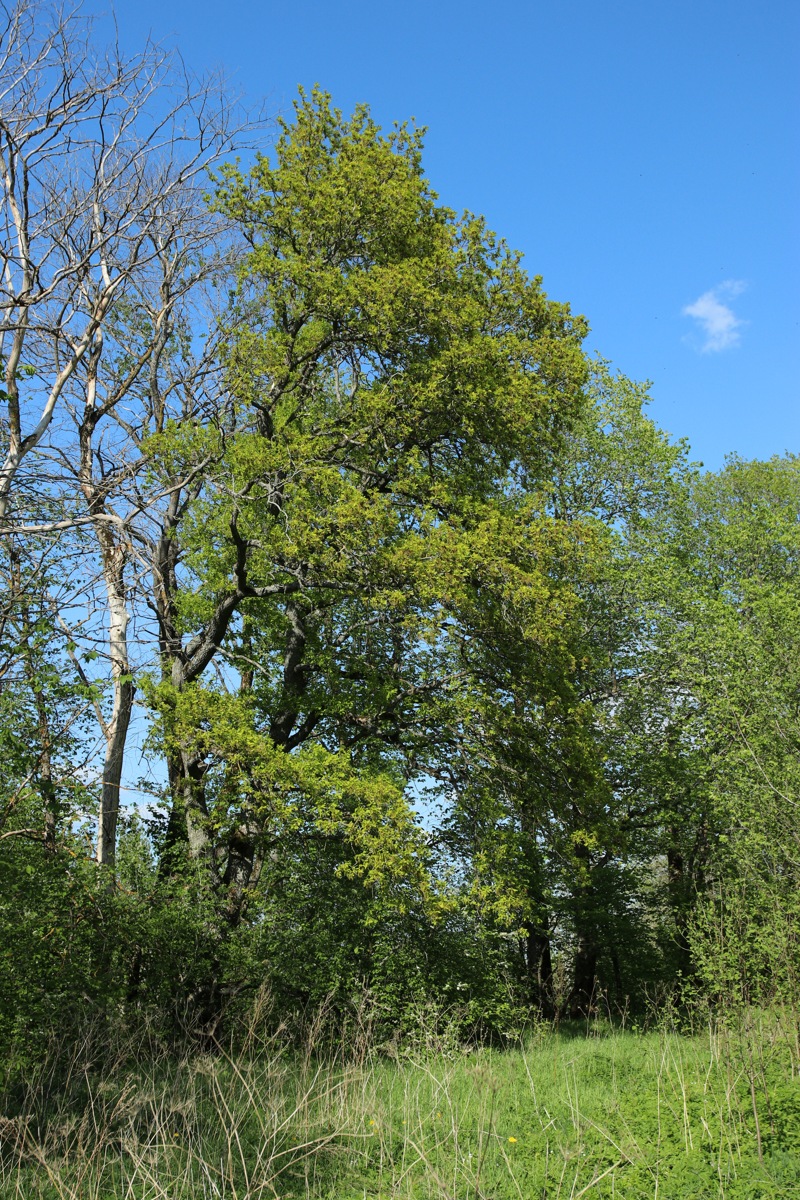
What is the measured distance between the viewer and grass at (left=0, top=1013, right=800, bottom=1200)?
542cm

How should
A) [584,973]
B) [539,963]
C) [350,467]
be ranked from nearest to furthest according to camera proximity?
[350,467] < [539,963] < [584,973]

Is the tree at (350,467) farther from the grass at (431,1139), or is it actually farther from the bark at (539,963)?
the bark at (539,963)

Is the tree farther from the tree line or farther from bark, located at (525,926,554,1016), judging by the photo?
bark, located at (525,926,554,1016)

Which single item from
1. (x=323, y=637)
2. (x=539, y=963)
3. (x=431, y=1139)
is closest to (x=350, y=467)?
(x=323, y=637)

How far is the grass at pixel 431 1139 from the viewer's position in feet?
17.8

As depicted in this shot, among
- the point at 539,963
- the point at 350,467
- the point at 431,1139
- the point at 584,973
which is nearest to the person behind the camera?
the point at 431,1139

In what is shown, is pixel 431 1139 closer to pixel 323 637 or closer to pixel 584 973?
pixel 323 637

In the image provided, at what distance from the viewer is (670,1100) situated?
683 cm

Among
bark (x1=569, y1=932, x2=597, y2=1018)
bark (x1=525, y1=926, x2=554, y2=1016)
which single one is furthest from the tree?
bark (x1=569, y1=932, x2=597, y2=1018)

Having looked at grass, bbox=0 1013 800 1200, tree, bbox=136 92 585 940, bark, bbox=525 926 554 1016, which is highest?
tree, bbox=136 92 585 940

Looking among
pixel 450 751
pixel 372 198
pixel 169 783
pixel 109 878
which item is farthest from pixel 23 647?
pixel 372 198

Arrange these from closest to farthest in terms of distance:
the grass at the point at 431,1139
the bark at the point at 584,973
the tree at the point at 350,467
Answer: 1. the grass at the point at 431,1139
2. the tree at the point at 350,467
3. the bark at the point at 584,973

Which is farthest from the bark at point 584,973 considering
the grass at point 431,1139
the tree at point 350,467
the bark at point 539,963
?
the grass at point 431,1139

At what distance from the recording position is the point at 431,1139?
671 centimetres
